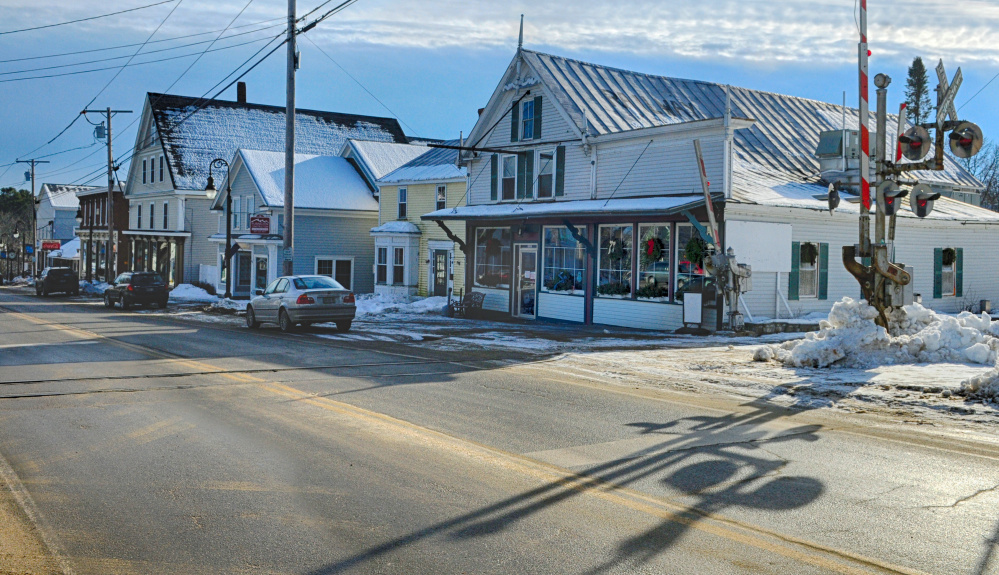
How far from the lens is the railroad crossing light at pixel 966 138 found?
45.0 feet

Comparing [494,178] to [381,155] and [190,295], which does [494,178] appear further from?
[190,295]

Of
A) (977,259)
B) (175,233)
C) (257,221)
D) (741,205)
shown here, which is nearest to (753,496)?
(741,205)

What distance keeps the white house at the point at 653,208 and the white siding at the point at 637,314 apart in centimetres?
4

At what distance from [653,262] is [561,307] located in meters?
4.12

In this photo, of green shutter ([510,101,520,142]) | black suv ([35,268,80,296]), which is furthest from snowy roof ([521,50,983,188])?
black suv ([35,268,80,296])

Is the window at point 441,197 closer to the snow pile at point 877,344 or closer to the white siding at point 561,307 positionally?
the white siding at point 561,307

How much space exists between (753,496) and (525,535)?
2.01 meters

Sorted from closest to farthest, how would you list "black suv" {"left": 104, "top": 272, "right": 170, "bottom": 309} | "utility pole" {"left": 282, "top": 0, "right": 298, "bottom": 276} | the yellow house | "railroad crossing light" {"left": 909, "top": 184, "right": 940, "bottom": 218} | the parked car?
"railroad crossing light" {"left": 909, "top": 184, "right": 940, "bottom": 218}
the parked car
"utility pole" {"left": 282, "top": 0, "right": 298, "bottom": 276}
"black suv" {"left": 104, "top": 272, "right": 170, "bottom": 309}
the yellow house

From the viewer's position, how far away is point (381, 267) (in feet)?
130

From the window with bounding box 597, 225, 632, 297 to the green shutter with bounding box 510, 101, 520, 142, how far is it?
5.58 metres

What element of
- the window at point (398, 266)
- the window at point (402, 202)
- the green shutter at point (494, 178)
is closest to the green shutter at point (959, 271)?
the green shutter at point (494, 178)

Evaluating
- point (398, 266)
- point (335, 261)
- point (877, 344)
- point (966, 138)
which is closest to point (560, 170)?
point (398, 266)

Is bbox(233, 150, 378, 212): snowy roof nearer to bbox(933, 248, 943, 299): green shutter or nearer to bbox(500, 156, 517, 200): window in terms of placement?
bbox(500, 156, 517, 200): window

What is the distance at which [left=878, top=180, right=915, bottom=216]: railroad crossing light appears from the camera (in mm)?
14797
